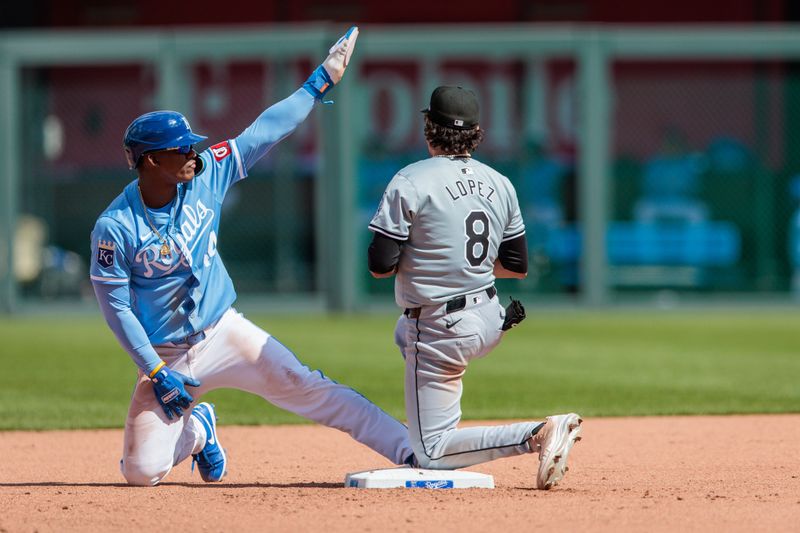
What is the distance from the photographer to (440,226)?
534cm

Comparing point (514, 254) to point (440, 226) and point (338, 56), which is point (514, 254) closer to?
point (440, 226)

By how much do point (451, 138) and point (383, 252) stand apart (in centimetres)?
56

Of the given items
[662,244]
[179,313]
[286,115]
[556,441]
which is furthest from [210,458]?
[662,244]

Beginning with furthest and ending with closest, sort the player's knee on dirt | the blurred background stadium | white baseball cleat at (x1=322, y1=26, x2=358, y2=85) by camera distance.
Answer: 1. the blurred background stadium
2. white baseball cleat at (x1=322, y1=26, x2=358, y2=85)
3. the player's knee on dirt

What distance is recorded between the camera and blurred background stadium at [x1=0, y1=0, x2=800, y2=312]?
16453mm

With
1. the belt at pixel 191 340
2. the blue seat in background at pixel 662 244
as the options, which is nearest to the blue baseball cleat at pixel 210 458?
the belt at pixel 191 340

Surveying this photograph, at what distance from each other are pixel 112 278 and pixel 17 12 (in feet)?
57.6

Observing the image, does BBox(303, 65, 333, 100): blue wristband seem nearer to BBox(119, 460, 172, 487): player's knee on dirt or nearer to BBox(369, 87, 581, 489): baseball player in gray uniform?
BBox(369, 87, 581, 489): baseball player in gray uniform

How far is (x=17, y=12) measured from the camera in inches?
860

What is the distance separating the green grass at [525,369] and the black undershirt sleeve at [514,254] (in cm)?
271

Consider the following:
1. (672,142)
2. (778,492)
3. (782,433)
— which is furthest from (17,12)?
(778,492)

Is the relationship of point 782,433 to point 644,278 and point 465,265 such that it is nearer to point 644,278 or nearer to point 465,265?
point 465,265

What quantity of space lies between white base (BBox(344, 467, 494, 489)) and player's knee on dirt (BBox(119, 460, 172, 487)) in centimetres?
85

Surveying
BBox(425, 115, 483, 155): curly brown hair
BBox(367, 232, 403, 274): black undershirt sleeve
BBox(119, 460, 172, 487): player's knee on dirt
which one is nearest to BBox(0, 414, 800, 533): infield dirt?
BBox(119, 460, 172, 487): player's knee on dirt
